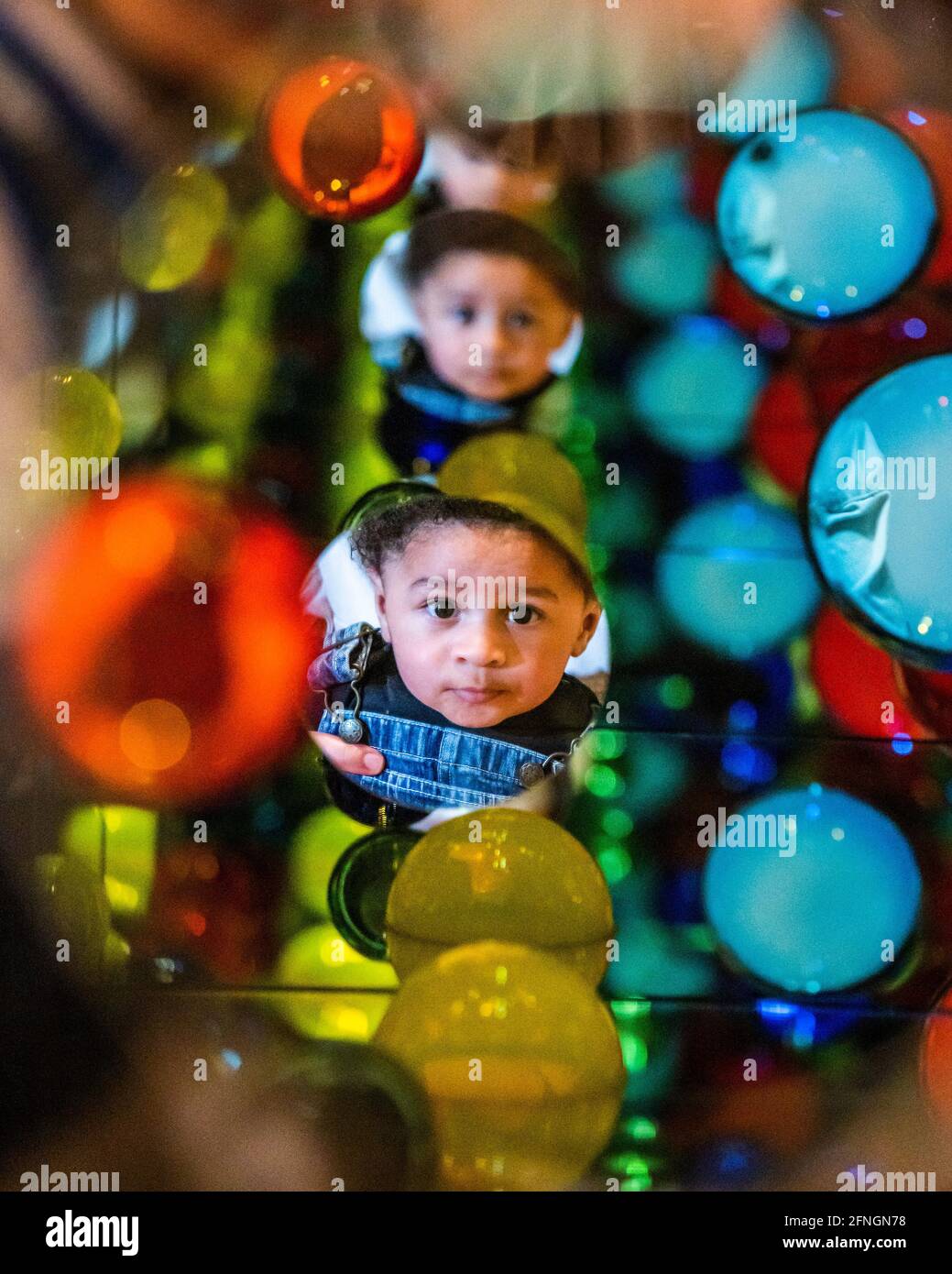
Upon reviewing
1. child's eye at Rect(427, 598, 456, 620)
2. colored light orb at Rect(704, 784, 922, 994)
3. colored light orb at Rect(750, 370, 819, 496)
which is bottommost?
colored light orb at Rect(704, 784, 922, 994)

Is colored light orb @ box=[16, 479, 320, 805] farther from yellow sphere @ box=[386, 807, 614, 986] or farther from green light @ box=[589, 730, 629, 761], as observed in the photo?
green light @ box=[589, 730, 629, 761]

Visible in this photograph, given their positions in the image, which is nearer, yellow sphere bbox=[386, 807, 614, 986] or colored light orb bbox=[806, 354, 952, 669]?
yellow sphere bbox=[386, 807, 614, 986]

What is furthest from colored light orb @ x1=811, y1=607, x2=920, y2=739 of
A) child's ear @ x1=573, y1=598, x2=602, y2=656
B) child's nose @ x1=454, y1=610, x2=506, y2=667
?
child's nose @ x1=454, y1=610, x2=506, y2=667

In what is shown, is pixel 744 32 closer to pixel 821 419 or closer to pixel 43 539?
pixel 821 419

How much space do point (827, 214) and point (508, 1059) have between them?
97 cm

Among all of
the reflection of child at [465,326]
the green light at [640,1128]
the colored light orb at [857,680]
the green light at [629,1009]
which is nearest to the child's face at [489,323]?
the reflection of child at [465,326]

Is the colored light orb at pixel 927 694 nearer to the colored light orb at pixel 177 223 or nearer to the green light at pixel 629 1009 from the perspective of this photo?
the green light at pixel 629 1009

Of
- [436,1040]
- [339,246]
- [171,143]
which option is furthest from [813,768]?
[171,143]

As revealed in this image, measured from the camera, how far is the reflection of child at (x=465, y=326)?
4.54ft

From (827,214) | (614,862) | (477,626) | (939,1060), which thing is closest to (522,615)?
(477,626)

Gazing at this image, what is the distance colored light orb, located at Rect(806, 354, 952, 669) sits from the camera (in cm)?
136

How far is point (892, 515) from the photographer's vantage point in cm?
137

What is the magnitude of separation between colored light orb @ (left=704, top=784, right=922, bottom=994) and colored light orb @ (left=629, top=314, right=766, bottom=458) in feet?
1.37

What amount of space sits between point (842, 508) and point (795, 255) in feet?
0.96
